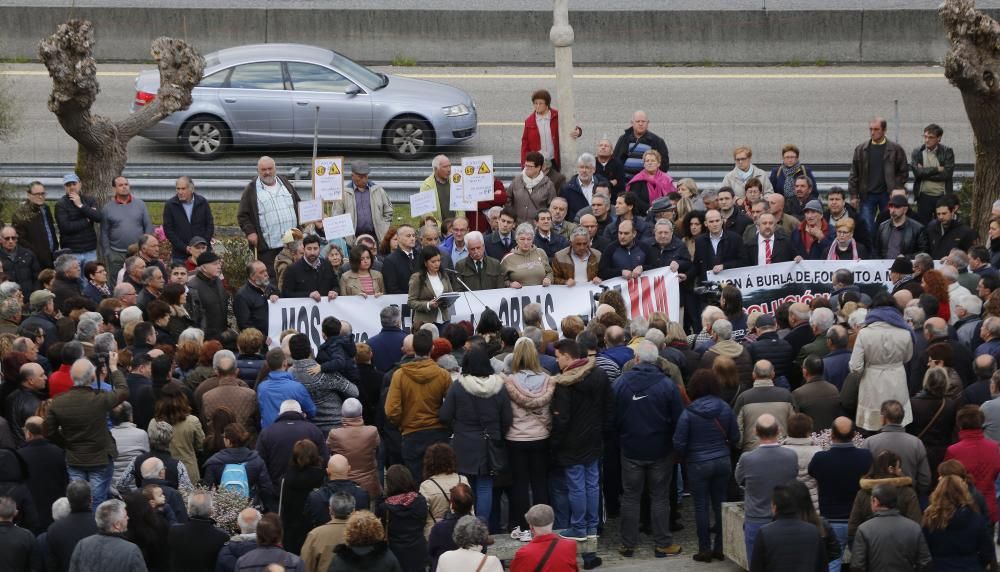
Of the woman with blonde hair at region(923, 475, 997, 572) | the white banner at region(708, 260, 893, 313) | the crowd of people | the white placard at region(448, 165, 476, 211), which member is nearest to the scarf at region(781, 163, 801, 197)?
the crowd of people

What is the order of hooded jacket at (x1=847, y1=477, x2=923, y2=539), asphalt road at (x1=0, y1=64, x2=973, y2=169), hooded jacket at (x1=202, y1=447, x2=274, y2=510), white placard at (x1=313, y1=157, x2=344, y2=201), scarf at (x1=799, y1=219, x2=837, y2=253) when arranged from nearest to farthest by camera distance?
hooded jacket at (x1=847, y1=477, x2=923, y2=539) < hooded jacket at (x1=202, y1=447, x2=274, y2=510) < scarf at (x1=799, y1=219, x2=837, y2=253) < white placard at (x1=313, y1=157, x2=344, y2=201) < asphalt road at (x1=0, y1=64, x2=973, y2=169)

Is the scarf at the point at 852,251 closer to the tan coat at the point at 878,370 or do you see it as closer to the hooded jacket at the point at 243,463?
the tan coat at the point at 878,370

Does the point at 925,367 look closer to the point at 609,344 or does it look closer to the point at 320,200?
the point at 609,344

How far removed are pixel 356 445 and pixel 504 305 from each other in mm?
4070

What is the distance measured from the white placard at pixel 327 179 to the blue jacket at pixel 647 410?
6026 millimetres

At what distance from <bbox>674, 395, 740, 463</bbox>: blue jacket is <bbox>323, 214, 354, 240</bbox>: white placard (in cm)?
569

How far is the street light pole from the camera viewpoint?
19.1 m

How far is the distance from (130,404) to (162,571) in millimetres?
1937

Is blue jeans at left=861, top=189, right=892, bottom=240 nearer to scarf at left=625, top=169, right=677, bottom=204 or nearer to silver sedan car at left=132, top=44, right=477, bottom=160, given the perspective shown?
scarf at left=625, top=169, right=677, bottom=204

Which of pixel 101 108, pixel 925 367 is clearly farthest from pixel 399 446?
pixel 101 108

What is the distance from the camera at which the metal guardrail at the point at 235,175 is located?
20.5m

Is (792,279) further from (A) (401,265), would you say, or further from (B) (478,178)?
(A) (401,265)

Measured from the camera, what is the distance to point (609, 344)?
44.1ft

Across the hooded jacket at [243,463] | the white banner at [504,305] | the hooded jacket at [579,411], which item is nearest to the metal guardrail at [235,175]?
the white banner at [504,305]
